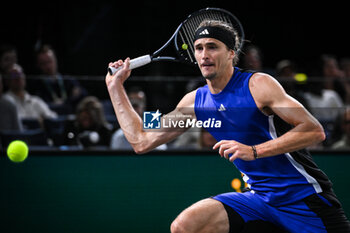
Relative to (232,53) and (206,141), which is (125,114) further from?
(206,141)

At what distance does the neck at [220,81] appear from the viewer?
3062mm

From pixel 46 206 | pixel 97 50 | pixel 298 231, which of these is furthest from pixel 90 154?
pixel 97 50

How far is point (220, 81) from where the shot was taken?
3.07 m

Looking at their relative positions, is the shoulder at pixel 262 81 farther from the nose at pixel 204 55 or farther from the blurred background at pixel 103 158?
the blurred background at pixel 103 158

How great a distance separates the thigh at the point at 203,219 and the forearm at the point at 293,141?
0.53 metres

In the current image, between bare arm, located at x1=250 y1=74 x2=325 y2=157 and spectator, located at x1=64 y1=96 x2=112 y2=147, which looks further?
spectator, located at x1=64 y1=96 x2=112 y2=147

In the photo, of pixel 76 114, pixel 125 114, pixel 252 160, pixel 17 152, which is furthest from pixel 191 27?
pixel 17 152

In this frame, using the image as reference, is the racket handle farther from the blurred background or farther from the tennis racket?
the blurred background

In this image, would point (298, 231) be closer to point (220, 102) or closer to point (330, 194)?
point (330, 194)

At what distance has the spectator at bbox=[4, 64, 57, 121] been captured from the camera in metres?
4.70

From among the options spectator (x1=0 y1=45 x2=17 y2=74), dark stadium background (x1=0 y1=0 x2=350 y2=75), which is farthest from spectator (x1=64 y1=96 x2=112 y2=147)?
dark stadium background (x1=0 y1=0 x2=350 y2=75)

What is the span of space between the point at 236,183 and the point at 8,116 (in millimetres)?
2197

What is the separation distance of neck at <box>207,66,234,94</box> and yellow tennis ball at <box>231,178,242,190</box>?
1895 millimetres

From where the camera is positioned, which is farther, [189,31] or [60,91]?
[60,91]
